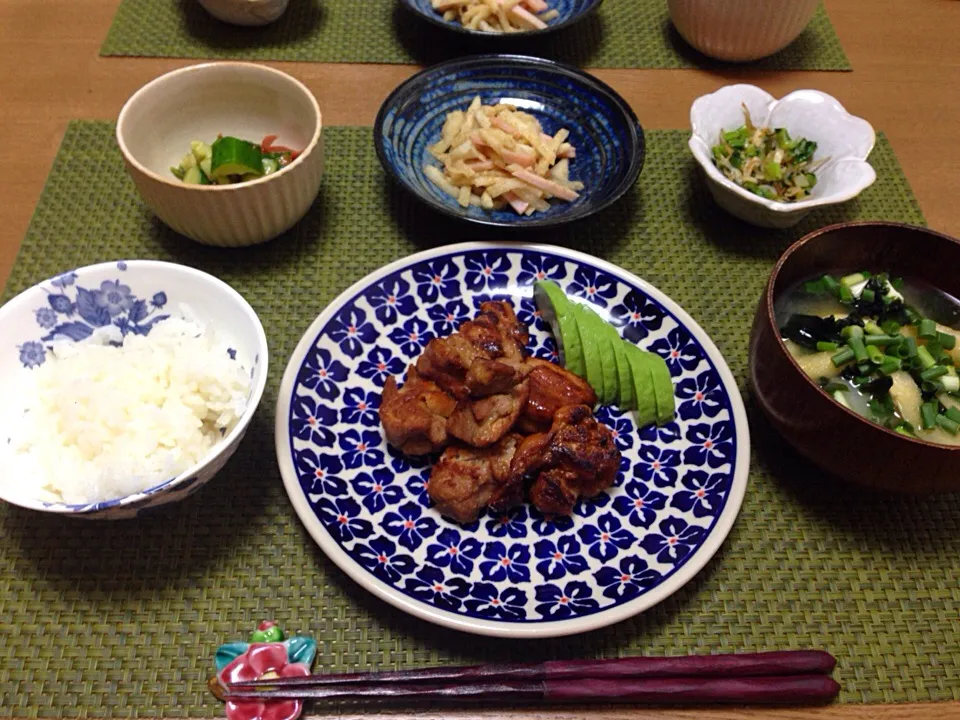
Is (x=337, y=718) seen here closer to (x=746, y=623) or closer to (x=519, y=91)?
(x=746, y=623)

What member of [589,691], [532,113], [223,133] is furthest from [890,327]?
[223,133]

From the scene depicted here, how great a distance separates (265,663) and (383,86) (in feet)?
6.52

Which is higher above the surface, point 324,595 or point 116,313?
point 116,313

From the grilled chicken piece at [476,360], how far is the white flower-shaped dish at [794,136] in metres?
0.84

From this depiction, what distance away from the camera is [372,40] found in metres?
2.68

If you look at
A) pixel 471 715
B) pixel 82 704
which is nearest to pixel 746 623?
pixel 471 715

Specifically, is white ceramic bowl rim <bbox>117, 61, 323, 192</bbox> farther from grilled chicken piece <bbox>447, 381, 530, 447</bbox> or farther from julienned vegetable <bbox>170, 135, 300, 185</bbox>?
grilled chicken piece <bbox>447, 381, 530, 447</bbox>

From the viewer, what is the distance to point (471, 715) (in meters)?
1.30

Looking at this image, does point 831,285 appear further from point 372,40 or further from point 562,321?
point 372,40

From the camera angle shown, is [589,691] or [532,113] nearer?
[589,691]

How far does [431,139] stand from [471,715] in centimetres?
168

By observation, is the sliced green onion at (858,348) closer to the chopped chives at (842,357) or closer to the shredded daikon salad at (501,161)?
the chopped chives at (842,357)

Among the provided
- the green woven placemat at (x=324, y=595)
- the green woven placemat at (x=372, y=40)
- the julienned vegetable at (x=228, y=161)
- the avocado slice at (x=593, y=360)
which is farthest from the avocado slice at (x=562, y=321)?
the green woven placemat at (x=372, y=40)

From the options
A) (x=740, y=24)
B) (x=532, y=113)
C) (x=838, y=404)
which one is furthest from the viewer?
(x=740, y=24)
